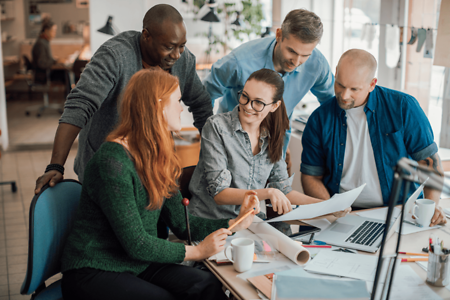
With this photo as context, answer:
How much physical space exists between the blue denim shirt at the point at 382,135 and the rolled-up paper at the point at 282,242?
2.08ft

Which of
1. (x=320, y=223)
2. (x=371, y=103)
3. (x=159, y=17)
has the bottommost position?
(x=320, y=223)

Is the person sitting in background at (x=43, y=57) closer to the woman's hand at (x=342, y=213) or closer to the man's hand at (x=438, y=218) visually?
the woman's hand at (x=342, y=213)

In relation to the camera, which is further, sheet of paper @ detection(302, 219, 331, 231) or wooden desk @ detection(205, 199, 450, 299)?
sheet of paper @ detection(302, 219, 331, 231)

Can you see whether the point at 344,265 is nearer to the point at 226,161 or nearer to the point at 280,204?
the point at 280,204

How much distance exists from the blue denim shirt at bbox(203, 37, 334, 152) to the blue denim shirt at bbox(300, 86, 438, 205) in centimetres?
35

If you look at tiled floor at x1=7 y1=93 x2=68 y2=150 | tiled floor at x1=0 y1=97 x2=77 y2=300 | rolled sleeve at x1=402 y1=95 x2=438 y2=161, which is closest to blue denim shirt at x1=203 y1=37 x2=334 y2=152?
rolled sleeve at x1=402 y1=95 x2=438 y2=161

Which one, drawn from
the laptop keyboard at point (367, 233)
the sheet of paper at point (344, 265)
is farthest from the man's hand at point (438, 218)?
the sheet of paper at point (344, 265)

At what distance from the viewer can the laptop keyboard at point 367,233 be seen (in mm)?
1378

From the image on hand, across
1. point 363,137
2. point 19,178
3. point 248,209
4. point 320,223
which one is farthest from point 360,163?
point 19,178

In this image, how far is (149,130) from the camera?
1.32 metres

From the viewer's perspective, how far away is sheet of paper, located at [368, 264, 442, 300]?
1059 millimetres

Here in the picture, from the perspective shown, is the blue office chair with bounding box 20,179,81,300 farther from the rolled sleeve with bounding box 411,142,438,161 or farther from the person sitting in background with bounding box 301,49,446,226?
the rolled sleeve with bounding box 411,142,438,161

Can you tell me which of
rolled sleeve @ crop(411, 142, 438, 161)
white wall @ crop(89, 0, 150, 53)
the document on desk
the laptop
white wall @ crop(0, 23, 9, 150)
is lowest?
white wall @ crop(0, 23, 9, 150)

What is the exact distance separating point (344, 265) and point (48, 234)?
3.07 ft
